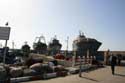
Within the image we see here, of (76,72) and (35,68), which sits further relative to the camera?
(76,72)

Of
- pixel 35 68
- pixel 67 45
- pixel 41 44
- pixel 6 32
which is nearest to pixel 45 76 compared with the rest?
pixel 35 68

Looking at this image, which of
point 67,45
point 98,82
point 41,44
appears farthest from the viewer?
point 41,44

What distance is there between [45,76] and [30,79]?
1610 millimetres

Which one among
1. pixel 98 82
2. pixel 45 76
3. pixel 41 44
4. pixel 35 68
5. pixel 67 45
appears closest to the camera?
pixel 98 82

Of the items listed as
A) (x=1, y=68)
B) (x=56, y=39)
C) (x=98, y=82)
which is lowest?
(x=98, y=82)

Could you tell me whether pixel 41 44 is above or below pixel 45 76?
above

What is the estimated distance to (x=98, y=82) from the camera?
14406mm

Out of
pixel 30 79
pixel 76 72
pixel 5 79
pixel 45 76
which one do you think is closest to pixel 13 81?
pixel 5 79

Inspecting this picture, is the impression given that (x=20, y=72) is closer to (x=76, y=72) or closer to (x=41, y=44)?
(x=76, y=72)

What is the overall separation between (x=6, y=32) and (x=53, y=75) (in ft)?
16.1

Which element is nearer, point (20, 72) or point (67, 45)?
point (20, 72)

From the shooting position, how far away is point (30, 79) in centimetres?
1467

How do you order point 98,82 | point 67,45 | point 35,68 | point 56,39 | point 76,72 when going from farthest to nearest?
1. point 56,39
2. point 67,45
3. point 76,72
4. point 35,68
5. point 98,82

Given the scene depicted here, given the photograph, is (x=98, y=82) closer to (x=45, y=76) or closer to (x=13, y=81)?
(x=45, y=76)
